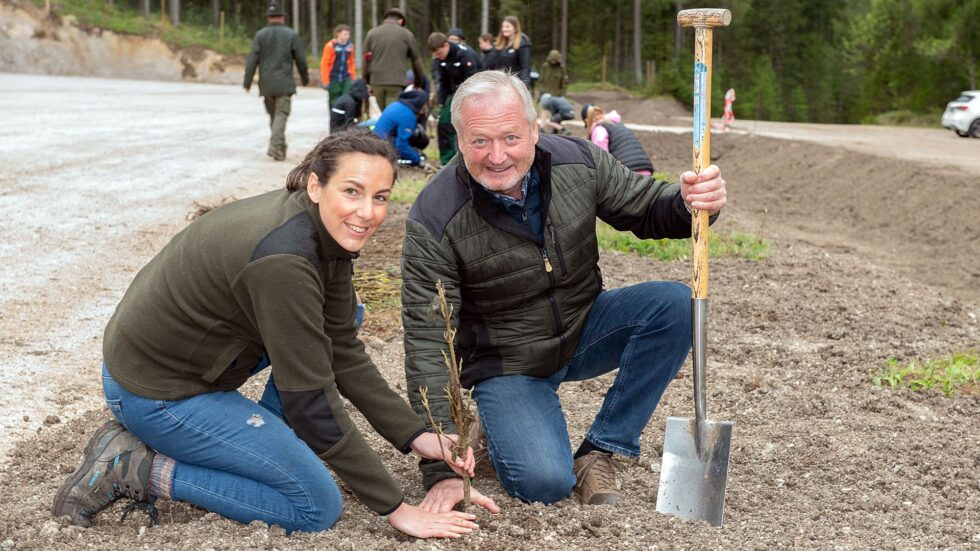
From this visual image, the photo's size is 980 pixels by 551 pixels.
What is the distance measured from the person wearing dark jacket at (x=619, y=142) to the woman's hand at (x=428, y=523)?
415 centimetres

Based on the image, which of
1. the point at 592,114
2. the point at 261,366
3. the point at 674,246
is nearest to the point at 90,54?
the point at 592,114

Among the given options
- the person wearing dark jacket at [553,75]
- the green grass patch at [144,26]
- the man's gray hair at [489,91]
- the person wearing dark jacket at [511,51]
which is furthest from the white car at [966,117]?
the green grass patch at [144,26]

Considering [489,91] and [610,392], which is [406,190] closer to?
[610,392]

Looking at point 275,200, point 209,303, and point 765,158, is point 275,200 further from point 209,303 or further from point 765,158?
point 765,158

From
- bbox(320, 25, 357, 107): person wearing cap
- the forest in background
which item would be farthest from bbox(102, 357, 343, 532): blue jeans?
the forest in background

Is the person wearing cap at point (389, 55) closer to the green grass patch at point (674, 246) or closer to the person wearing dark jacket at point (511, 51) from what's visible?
the person wearing dark jacket at point (511, 51)

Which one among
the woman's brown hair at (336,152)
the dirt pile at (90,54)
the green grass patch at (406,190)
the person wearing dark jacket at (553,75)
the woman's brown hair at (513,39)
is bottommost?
the green grass patch at (406,190)

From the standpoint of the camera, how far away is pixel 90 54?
3650cm

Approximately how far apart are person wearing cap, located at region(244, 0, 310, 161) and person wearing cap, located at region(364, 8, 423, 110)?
0.87 m

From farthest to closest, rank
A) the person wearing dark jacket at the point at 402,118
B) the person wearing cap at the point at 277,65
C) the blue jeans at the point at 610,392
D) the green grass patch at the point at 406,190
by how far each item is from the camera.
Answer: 1. the person wearing cap at the point at 277,65
2. the person wearing dark jacket at the point at 402,118
3. the green grass patch at the point at 406,190
4. the blue jeans at the point at 610,392

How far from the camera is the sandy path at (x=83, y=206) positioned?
460 centimetres

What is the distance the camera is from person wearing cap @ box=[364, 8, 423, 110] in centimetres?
1208

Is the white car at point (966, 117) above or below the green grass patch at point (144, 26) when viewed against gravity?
below

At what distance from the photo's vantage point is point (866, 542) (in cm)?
304
